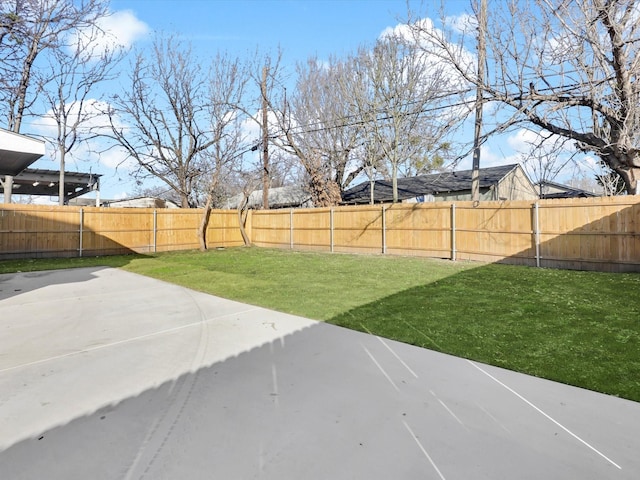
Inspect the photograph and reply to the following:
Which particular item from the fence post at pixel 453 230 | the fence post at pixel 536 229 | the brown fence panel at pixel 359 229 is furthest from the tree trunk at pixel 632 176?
the brown fence panel at pixel 359 229

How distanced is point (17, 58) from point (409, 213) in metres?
10.7

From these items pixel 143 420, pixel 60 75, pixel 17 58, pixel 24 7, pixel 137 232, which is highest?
pixel 60 75

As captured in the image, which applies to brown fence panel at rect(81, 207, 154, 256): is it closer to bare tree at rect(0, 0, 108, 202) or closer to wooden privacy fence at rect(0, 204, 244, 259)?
wooden privacy fence at rect(0, 204, 244, 259)

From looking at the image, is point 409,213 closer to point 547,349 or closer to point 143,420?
point 547,349

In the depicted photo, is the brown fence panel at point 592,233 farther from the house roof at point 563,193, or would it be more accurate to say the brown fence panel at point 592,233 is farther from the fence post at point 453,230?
the house roof at point 563,193

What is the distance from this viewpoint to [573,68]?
728 centimetres

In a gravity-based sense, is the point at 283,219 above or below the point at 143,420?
above

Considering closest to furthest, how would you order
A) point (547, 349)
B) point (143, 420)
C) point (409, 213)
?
1. point (143, 420)
2. point (547, 349)
3. point (409, 213)

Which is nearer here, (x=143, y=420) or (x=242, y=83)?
(x=143, y=420)

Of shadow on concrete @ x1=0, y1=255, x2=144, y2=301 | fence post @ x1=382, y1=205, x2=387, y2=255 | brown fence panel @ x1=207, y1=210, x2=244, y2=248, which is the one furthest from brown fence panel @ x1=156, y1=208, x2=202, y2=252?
fence post @ x1=382, y1=205, x2=387, y2=255

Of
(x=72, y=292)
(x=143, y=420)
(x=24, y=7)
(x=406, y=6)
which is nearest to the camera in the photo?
(x=143, y=420)

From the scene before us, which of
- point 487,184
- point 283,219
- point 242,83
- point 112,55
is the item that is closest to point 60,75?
point 112,55

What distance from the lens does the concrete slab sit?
171 cm

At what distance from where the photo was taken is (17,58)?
7758 mm
